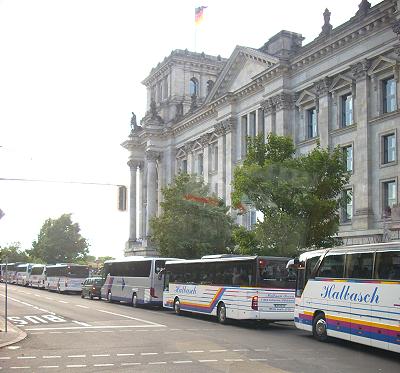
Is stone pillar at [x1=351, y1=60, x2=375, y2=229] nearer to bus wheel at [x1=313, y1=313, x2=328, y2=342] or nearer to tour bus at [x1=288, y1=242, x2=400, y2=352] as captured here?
tour bus at [x1=288, y1=242, x2=400, y2=352]

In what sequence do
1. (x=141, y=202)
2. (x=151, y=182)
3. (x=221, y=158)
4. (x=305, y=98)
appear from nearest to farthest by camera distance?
(x=305, y=98)
(x=221, y=158)
(x=151, y=182)
(x=141, y=202)

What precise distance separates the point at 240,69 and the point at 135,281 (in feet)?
98.9

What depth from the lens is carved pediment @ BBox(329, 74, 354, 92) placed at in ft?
149

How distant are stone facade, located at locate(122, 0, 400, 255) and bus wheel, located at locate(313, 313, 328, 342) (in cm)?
1724

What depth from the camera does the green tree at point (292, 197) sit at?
31.8m

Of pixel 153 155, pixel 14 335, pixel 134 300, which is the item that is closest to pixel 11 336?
pixel 14 335

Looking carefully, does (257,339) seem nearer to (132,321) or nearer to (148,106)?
(132,321)

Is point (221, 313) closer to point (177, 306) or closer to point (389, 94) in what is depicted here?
point (177, 306)

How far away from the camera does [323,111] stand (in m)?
47.8

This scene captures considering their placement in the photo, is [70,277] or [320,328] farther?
[70,277]

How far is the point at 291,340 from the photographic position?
19734 mm

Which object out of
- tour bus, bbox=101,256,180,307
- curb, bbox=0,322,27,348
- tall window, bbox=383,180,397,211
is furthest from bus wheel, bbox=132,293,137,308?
tall window, bbox=383,180,397,211

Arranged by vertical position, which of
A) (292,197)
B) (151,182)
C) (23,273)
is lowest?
(23,273)

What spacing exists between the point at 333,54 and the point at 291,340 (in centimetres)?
3164
